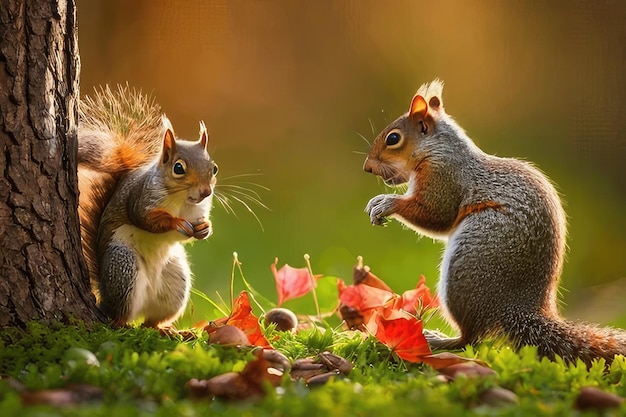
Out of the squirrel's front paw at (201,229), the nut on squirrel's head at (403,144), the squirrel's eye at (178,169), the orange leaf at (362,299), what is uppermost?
the nut on squirrel's head at (403,144)

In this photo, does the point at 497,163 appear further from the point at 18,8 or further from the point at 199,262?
the point at 199,262

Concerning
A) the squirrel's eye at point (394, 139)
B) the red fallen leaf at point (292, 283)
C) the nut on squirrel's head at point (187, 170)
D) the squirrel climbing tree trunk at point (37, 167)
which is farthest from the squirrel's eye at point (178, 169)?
the squirrel's eye at point (394, 139)

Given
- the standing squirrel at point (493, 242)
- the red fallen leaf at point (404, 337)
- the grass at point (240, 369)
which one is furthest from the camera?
the standing squirrel at point (493, 242)

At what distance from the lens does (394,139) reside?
2.03 meters

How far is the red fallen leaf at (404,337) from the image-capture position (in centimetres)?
156

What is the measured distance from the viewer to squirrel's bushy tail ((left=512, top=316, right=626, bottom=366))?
1.66 meters

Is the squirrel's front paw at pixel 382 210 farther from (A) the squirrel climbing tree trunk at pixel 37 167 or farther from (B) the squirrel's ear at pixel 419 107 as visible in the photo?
(A) the squirrel climbing tree trunk at pixel 37 167

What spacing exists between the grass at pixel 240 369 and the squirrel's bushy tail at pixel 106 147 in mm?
328

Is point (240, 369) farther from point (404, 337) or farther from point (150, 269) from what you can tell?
point (150, 269)

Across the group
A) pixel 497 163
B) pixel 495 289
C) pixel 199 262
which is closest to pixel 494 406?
pixel 495 289

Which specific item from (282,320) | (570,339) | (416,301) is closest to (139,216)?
(282,320)

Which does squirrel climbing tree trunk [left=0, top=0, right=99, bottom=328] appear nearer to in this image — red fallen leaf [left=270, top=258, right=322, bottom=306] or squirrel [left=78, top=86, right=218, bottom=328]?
squirrel [left=78, top=86, right=218, bottom=328]

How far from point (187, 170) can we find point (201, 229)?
5.4 inches

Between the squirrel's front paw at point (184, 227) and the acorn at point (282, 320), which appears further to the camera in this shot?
the acorn at point (282, 320)
